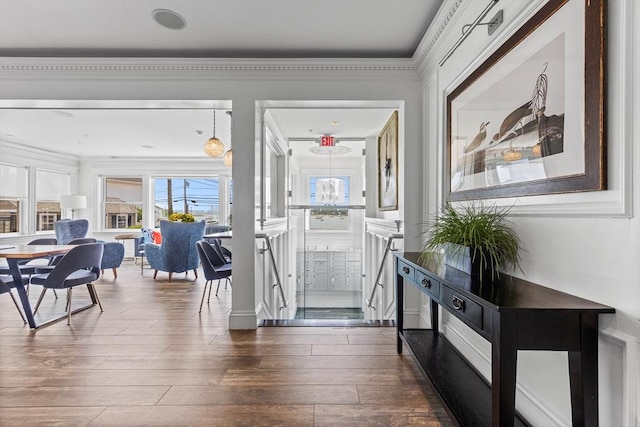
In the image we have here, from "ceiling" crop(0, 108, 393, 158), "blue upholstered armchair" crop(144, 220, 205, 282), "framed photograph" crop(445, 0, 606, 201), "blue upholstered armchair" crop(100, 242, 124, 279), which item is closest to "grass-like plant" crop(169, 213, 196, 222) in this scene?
"blue upholstered armchair" crop(144, 220, 205, 282)

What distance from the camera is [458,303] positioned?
4.84 ft

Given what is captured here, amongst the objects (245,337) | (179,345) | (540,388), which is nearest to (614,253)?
(540,388)

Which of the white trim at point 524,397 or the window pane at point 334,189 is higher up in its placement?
the window pane at point 334,189

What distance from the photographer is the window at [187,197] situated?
8.70 meters

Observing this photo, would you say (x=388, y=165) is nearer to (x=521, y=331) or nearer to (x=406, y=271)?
(x=406, y=271)

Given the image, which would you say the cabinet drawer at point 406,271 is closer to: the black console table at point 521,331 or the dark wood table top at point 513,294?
the dark wood table top at point 513,294

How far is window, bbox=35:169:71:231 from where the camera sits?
25.1 feet

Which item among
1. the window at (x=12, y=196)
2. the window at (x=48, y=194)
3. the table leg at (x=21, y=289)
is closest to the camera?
the table leg at (x=21, y=289)

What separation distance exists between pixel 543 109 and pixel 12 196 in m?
9.34

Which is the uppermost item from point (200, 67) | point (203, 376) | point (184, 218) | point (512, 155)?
point (200, 67)

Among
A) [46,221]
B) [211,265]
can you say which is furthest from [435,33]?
[46,221]

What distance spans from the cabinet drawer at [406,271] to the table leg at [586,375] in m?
0.97

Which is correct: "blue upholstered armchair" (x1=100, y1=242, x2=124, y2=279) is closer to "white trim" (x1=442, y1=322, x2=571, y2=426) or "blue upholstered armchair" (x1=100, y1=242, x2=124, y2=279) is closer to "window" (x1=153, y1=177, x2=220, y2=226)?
"window" (x1=153, y1=177, x2=220, y2=226)

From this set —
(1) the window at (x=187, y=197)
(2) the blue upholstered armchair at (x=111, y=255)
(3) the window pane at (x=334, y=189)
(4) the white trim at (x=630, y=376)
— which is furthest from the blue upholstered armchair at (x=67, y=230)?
(4) the white trim at (x=630, y=376)
